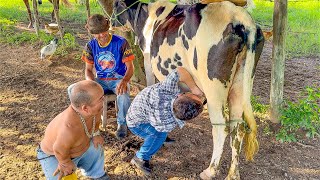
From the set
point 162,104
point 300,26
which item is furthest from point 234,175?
point 300,26

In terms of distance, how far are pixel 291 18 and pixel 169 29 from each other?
280 inches

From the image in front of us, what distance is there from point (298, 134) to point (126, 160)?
80.9 inches

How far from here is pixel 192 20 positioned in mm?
3125

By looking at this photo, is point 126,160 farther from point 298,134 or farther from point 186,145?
point 298,134

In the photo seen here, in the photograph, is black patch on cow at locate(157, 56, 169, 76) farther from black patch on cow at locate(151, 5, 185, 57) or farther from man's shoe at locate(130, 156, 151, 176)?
man's shoe at locate(130, 156, 151, 176)

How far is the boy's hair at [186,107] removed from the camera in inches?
94.7

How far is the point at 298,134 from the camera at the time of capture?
3908 millimetres

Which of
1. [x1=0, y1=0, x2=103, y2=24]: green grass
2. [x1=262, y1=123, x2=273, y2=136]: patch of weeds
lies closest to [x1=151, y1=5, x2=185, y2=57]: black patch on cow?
[x1=262, y1=123, x2=273, y2=136]: patch of weeds

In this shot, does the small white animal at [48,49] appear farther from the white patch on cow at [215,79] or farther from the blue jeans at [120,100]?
the white patch on cow at [215,79]

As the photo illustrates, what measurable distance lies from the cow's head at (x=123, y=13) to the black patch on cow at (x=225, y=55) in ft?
6.11

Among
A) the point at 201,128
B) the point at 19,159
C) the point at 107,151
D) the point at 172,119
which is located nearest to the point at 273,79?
the point at 201,128

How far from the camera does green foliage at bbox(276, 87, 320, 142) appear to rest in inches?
148

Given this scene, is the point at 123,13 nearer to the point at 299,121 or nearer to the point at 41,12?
the point at 299,121

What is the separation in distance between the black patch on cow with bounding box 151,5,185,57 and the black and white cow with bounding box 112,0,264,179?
11 mm
